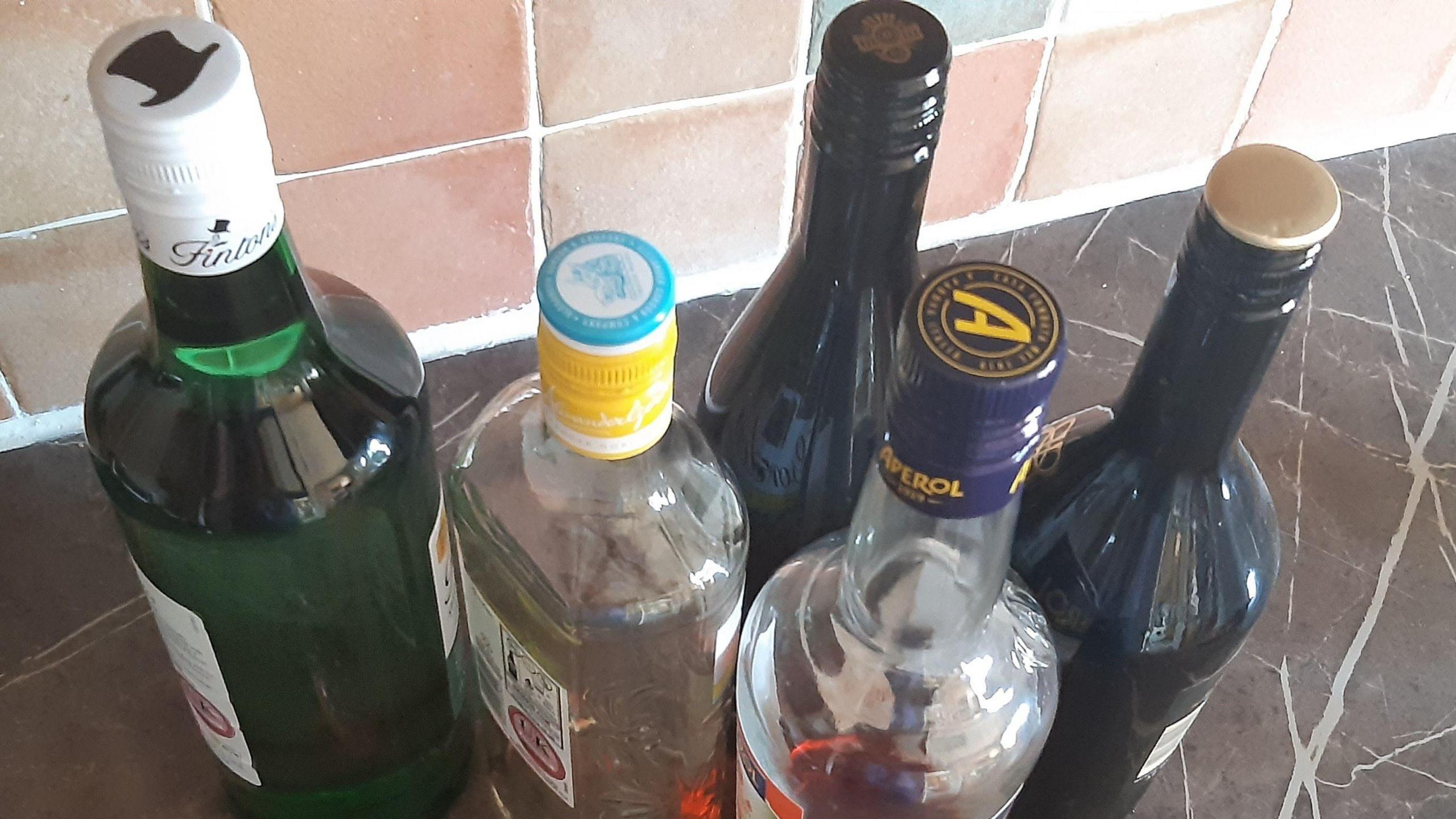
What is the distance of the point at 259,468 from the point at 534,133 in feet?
0.73

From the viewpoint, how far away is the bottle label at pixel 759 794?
0.39m

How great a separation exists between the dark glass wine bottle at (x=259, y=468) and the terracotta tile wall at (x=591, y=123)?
125mm

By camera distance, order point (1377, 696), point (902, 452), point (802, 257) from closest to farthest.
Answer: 1. point (902, 452)
2. point (802, 257)
3. point (1377, 696)

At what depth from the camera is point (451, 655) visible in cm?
49

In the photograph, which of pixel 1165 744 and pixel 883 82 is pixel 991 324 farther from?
pixel 1165 744

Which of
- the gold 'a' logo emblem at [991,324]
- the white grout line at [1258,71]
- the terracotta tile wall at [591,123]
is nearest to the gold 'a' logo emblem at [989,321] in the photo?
the gold 'a' logo emblem at [991,324]

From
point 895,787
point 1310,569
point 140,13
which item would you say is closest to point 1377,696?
point 1310,569

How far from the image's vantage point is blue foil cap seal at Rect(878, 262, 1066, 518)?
0.27 meters

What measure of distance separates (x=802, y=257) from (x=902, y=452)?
0.15 metres

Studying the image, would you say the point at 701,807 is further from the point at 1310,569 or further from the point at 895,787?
the point at 1310,569

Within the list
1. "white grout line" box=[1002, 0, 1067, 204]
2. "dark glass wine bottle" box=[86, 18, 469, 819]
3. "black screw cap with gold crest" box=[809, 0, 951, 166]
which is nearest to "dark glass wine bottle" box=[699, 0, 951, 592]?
"black screw cap with gold crest" box=[809, 0, 951, 166]

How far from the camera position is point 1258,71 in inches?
26.6

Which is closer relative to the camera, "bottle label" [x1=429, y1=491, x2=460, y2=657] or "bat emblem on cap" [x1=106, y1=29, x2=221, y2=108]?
"bat emblem on cap" [x1=106, y1=29, x2=221, y2=108]

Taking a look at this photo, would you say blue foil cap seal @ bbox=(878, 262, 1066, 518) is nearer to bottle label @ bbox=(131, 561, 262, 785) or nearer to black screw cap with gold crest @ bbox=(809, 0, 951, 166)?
black screw cap with gold crest @ bbox=(809, 0, 951, 166)
